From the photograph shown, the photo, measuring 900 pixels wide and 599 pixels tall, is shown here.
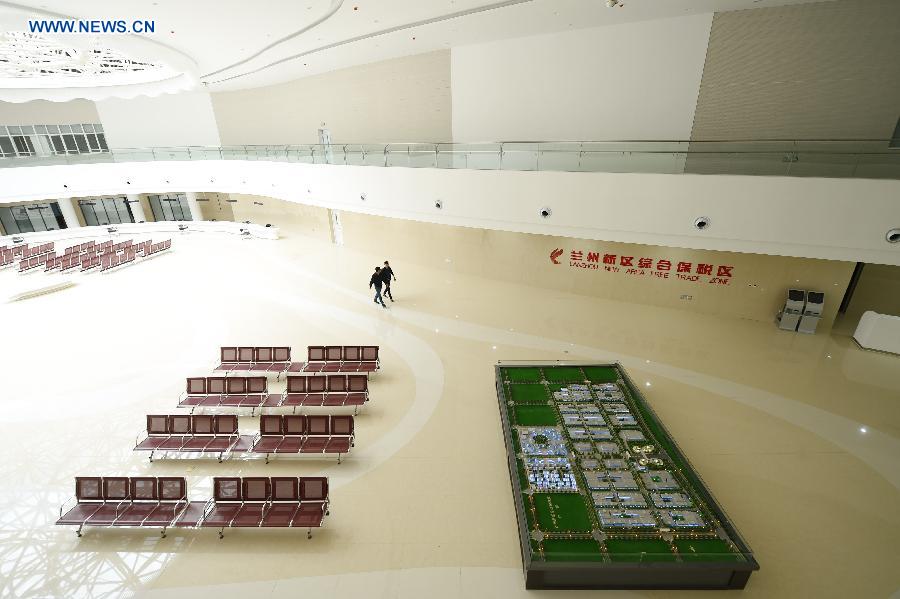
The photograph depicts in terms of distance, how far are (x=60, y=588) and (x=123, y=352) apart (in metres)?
6.91

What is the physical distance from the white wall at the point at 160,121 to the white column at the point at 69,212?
3.87 m

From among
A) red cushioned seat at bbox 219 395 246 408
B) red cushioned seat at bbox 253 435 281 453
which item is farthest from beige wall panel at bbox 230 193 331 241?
red cushioned seat at bbox 253 435 281 453

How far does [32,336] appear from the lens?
11344 millimetres

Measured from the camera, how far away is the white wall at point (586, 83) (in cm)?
971

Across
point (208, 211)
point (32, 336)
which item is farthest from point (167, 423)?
point (208, 211)

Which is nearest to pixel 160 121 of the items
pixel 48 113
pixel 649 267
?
pixel 48 113

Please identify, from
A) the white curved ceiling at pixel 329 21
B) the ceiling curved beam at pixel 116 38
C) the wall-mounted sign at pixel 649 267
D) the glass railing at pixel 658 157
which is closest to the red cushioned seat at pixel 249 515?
the glass railing at pixel 658 157

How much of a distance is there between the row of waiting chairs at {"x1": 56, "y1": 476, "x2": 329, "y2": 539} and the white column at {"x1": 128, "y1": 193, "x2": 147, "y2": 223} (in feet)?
75.3

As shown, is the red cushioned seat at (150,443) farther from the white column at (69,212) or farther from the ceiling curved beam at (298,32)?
the white column at (69,212)

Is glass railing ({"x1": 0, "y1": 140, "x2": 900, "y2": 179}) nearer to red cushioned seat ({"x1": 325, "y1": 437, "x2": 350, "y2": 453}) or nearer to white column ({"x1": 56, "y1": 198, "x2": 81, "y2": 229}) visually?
red cushioned seat ({"x1": 325, "y1": 437, "x2": 350, "y2": 453})

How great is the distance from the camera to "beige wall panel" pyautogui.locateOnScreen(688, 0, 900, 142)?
791 cm

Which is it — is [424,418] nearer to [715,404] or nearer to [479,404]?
[479,404]

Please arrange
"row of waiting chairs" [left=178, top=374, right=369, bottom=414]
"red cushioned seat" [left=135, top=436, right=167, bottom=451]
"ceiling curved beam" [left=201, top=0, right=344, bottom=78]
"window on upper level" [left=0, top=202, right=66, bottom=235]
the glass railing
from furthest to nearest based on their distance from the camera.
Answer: "window on upper level" [left=0, top=202, right=66, bottom=235], "ceiling curved beam" [left=201, top=0, right=344, bottom=78], "row of waiting chairs" [left=178, top=374, right=369, bottom=414], the glass railing, "red cushioned seat" [left=135, top=436, right=167, bottom=451]

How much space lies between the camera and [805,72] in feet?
28.0
